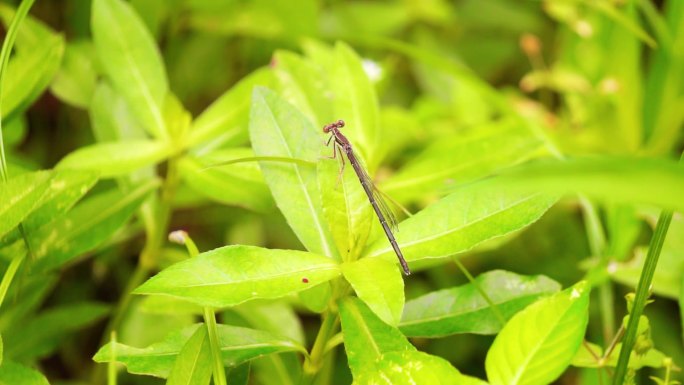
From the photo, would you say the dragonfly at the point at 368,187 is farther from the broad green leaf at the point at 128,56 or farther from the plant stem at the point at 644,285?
the broad green leaf at the point at 128,56

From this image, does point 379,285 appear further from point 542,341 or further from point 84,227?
point 84,227

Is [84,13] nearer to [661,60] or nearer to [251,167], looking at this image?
[251,167]

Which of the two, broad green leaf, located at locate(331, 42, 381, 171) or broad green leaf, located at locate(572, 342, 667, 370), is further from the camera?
broad green leaf, located at locate(331, 42, 381, 171)

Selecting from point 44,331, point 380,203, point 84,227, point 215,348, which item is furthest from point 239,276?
point 44,331

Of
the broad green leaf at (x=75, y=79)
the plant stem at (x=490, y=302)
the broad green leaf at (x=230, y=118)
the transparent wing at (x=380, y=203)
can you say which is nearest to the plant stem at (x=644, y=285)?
the plant stem at (x=490, y=302)

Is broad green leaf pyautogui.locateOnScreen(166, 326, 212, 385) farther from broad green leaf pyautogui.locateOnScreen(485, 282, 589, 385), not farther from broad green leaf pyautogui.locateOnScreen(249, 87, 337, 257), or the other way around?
broad green leaf pyautogui.locateOnScreen(485, 282, 589, 385)

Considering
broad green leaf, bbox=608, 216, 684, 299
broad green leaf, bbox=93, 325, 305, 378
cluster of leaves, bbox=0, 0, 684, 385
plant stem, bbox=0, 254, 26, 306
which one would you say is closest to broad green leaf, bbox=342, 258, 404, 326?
cluster of leaves, bbox=0, 0, 684, 385

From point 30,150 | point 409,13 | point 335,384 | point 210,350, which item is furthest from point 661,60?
point 30,150
